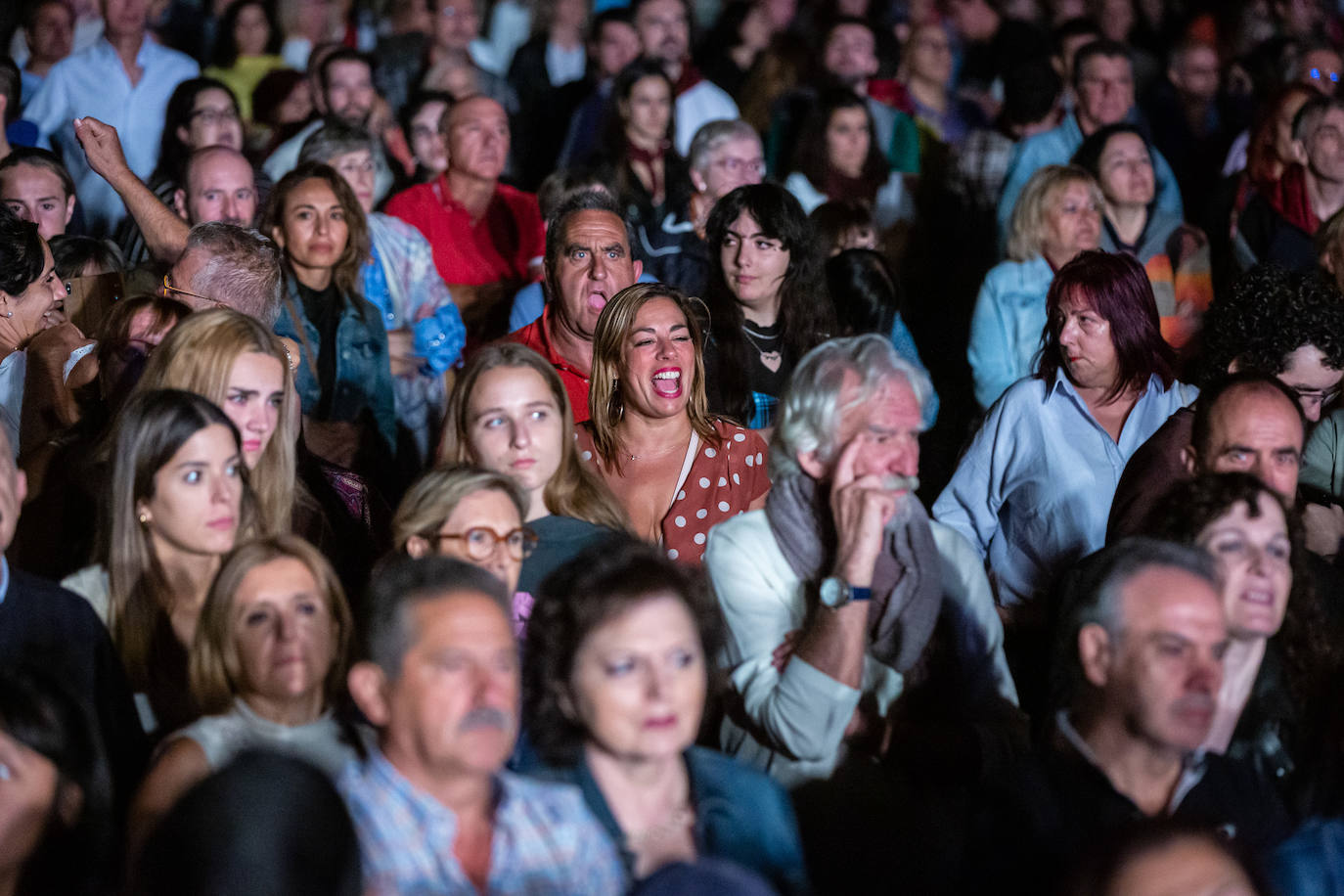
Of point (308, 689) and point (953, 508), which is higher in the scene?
point (953, 508)

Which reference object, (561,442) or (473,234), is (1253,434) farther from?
(473,234)

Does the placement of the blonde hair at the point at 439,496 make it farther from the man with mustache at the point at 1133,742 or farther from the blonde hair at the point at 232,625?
the man with mustache at the point at 1133,742

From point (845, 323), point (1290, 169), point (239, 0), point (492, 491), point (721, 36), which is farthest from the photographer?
point (721, 36)

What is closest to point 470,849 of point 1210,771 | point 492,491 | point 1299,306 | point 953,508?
point 492,491

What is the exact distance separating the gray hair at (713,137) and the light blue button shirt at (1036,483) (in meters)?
2.01

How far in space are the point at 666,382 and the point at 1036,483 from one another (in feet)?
3.75

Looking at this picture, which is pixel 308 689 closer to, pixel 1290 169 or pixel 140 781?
pixel 140 781

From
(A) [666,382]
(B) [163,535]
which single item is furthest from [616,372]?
(B) [163,535]

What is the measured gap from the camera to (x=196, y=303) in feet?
14.3

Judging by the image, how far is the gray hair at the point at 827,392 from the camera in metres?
3.27

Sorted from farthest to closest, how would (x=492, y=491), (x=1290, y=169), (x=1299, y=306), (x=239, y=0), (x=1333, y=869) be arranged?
(x=239, y=0)
(x=1290, y=169)
(x=1299, y=306)
(x=492, y=491)
(x=1333, y=869)

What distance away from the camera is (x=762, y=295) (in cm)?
501

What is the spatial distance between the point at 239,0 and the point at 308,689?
6.29 m

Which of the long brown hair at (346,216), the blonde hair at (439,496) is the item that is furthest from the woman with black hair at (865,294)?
the blonde hair at (439,496)
